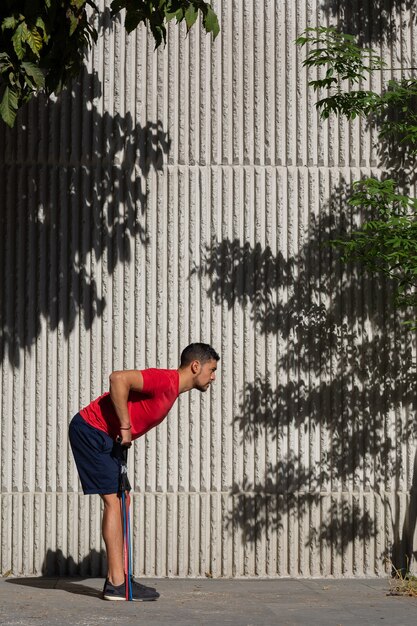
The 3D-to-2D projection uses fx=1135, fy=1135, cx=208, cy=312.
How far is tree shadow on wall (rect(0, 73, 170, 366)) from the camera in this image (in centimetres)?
913

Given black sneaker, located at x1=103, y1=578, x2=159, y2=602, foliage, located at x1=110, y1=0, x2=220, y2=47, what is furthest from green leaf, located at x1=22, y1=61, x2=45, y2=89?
black sneaker, located at x1=103, y1=578, x2=159, y2=602

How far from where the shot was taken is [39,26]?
7289 mm

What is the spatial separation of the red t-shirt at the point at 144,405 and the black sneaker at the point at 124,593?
951mm

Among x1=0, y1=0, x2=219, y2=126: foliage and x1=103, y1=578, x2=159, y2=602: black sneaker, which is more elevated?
x1=0, y1=0, x2=219, y2=126: foliage

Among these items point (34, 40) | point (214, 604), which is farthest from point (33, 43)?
point (214, 604)

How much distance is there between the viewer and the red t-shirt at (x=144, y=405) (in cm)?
723

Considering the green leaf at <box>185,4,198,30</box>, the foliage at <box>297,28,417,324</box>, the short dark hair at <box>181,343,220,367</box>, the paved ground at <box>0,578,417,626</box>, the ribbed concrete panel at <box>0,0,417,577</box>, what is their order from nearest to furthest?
1. the paved ground at <box>0,578,417,626</box>
2. the green leaf at <box>185,4,198,30</box>
3. the short dark hair at <box>181,343,220,367</box>
4. the foliage at <box>297,28,417,324</box>
5. the ribbed concrete panel at <box>0,0,417,577</box>

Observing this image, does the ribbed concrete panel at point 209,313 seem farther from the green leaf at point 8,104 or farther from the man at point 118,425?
the green leaf at point 8,104

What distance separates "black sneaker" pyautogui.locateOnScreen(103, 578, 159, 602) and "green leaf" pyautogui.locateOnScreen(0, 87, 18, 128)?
3038 mm

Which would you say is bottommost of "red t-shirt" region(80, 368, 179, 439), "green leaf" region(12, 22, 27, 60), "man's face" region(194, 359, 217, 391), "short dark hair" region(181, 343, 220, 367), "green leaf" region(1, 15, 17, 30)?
"red t-shirt" region(80, 368, 179, 439)

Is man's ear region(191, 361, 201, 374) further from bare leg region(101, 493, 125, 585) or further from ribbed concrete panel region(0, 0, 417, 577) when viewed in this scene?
ribbed concrete panel region(0, 0, 417, 577)

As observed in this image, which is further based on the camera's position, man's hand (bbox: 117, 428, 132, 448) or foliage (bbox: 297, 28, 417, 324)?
foliage (bbox: 297, 28, 417, 324)

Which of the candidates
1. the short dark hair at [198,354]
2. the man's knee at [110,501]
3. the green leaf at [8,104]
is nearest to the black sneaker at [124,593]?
the man's knee at [110,501]

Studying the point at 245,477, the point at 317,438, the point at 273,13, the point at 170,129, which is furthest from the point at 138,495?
the point at 273,13
